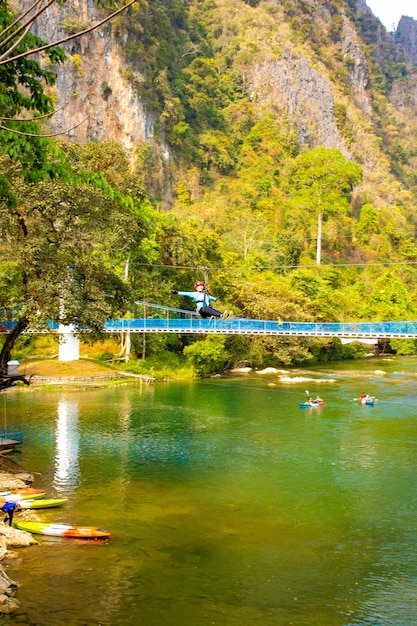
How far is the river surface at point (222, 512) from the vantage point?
10.7 metres

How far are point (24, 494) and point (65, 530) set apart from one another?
230 cm

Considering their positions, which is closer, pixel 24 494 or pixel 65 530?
pixel 65 530

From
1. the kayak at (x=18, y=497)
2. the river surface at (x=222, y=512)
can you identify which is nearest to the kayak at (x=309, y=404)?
the river surface at (x=222, y=512)

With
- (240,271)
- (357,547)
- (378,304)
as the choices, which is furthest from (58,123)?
(357,547)

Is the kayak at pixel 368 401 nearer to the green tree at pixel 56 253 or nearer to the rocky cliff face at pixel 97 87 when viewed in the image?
the green tree at pixel 56 253

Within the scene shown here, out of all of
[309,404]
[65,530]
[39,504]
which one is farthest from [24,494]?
[309,404]

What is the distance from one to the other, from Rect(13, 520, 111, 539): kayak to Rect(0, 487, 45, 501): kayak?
1.57 meters

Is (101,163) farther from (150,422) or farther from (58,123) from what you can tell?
(58,123)

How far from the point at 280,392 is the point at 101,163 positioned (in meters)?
12.3

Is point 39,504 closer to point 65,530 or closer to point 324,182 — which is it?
point 65,530

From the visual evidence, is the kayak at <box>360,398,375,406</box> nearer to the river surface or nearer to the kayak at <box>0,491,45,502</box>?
the river surface

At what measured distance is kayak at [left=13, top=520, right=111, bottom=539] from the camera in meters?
13.0

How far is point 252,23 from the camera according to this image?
8806cm

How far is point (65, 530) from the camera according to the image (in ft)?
42.7
